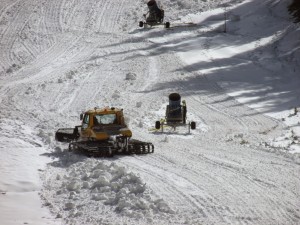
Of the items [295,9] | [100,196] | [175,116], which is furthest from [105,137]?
[295,9]

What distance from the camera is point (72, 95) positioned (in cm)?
3200

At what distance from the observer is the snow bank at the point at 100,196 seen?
510 inches

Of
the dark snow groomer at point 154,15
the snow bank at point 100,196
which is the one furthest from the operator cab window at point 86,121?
the dark snow groomer at point 154,15

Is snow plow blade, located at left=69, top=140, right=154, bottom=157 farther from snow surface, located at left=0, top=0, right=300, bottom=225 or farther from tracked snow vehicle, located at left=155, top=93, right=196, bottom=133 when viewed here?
tracked snow vehicle, located at left=155, top=93, right=196, bottom=133

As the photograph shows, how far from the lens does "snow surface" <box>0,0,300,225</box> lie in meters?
13.8

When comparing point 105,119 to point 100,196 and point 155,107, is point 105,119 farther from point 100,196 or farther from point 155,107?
point 155,107

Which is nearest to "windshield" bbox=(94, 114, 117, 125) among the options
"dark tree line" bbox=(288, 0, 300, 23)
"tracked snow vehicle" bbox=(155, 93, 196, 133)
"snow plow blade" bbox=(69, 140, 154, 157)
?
"snow plow blade" bbox=(69, 140, 154, 157)

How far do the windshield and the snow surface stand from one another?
5.04 feet

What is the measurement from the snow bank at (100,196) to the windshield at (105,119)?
10.7 ft

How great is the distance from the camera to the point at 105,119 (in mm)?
20266

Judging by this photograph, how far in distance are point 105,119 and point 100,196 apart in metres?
6.37

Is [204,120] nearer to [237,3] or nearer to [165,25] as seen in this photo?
[165,25]

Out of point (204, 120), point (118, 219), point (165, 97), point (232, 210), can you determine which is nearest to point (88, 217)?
point (118, 219)

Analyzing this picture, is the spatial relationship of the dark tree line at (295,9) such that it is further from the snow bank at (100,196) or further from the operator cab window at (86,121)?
the snow bank at (100,196)
